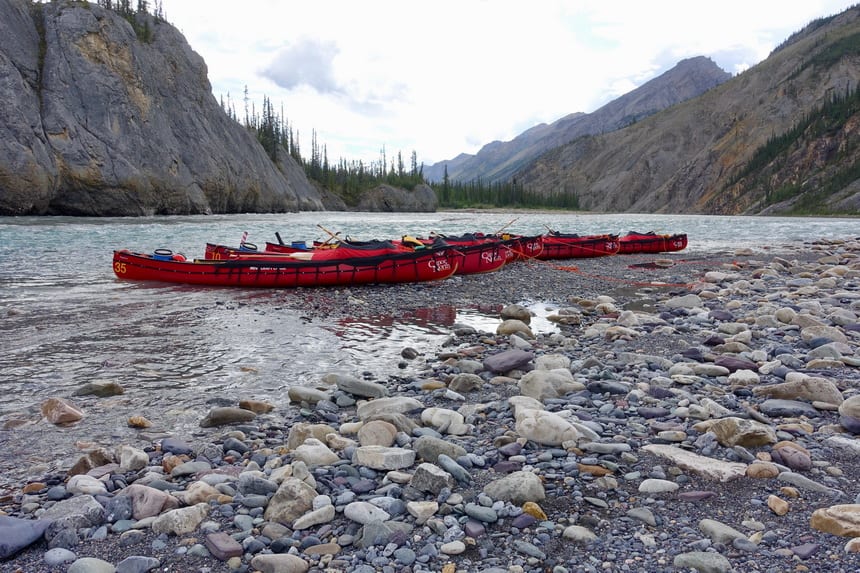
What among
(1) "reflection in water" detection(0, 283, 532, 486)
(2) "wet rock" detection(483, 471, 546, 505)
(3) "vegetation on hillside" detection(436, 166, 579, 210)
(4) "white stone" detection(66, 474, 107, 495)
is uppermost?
(3) "vegetation on hillside" detection(436, 166, 579, 210)

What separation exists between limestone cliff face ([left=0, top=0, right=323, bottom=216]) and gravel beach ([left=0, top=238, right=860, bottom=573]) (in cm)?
4494

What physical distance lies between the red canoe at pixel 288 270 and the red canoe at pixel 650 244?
48.0ft

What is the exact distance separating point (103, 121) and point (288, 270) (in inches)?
1820

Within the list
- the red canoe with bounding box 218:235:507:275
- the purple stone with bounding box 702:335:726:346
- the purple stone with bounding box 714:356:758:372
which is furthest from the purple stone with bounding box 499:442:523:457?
the red canoe with bounding box 218:235:507:275

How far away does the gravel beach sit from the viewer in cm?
296

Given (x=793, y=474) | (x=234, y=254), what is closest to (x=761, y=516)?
(x=793, y=474)

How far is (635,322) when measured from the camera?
947 centimetres

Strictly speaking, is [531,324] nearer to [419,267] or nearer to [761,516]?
[419,267]

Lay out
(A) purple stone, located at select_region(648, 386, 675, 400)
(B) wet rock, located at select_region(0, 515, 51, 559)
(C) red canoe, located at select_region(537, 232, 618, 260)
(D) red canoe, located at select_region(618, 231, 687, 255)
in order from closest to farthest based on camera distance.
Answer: (B) wet rock, located at select_region(0, 515, 51, 559) < (A) purple stone, located at select_region(648, 386, 675, 400) < (C) red canoe, located at select_region(537, 232, 618, 260) < (D) red canoe, located at select_region(618, 231, 687, 255)

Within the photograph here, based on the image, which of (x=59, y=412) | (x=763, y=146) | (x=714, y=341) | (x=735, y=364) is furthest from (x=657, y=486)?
(x=763, y=146)

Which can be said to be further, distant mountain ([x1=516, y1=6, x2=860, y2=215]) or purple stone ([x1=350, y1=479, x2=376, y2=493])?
distant mountain ([x1=516, y1=6, x2=860, y2=215])

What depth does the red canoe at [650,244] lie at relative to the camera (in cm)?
2794

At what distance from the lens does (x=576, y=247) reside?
2556cm

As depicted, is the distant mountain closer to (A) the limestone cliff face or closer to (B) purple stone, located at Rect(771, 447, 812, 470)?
(A) the limestone cliff face
